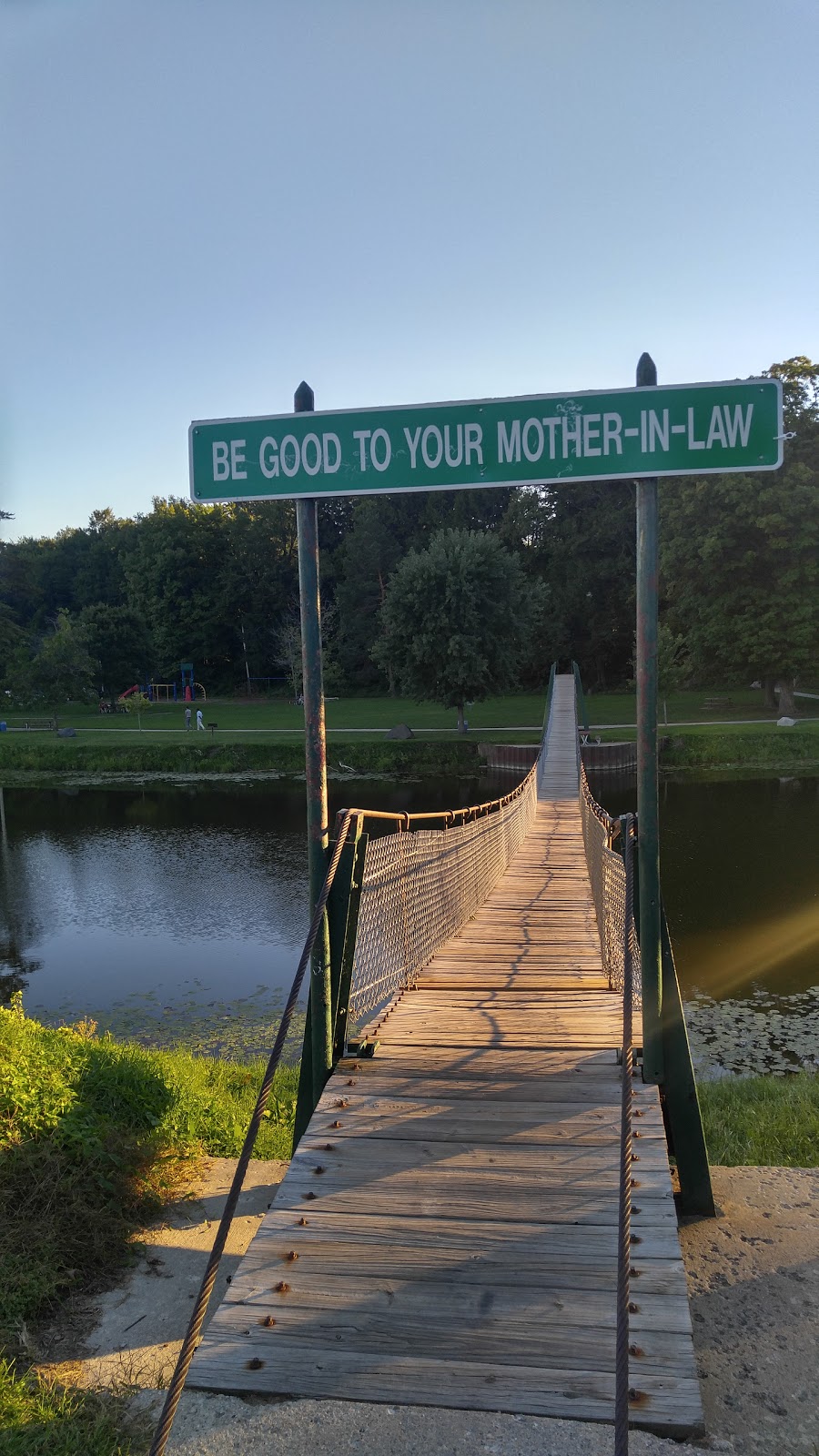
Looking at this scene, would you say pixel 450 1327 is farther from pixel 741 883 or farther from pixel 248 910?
pixel 741 883

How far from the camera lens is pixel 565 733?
24656 mm

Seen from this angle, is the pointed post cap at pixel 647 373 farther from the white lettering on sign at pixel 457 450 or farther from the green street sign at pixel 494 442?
the white lettering on sign at pixel 457 450

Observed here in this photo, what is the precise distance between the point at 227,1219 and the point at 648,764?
6.10 ft

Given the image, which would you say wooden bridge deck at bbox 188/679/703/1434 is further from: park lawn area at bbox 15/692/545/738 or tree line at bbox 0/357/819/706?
park lawn area at bbox 15/692/545/738

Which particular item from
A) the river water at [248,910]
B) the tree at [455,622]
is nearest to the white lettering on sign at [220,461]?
the river water at [248,910]

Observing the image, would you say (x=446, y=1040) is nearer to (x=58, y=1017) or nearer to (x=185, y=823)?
(x=58, y=1017)

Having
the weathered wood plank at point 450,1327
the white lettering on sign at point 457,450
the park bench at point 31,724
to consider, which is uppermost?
the white lettering on sign at point 457,450

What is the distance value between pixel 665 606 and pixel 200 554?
2968 centimetres

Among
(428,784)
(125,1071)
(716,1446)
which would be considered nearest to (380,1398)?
(716,1446)

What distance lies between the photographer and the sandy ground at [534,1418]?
2.05 metres

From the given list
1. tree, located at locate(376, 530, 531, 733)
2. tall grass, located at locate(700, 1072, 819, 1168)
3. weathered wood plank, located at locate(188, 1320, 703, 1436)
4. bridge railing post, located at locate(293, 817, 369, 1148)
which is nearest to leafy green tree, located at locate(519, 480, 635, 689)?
tree, located at locate(376, 530, 531, 733)

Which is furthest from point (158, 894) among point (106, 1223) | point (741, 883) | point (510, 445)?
point (510, 445)

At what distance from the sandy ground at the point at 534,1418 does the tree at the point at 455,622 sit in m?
26.5

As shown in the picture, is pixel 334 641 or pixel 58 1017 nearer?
pixel 58 1017
